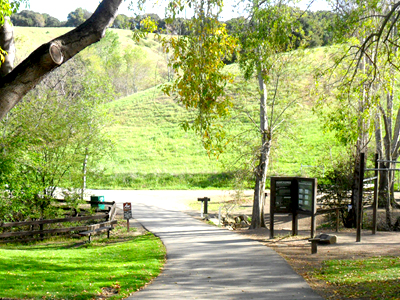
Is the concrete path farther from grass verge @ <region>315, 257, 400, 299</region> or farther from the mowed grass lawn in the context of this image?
grass verge @ <region>315, 257, 400, 299</region>

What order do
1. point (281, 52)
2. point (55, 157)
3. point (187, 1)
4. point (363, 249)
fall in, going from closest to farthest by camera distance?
point (187, 1) < point (363, 249) < point (281, 52) < point (55, 157)

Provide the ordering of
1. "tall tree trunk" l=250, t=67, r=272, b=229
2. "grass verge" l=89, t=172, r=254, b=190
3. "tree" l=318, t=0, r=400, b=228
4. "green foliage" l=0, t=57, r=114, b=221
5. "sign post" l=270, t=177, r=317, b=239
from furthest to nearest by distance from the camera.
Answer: "grass verge" l=89, t=172, r=254, b=190 → "tall tree trunk" l=250, t=67, r=272, b=229 → "green foliage" l=0, t=57, r=114, b=221 → "sign post" l=270, t=177, r=317, b=239 → "tree" l=318, t=0, r=400, b=228

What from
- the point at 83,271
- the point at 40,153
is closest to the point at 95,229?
the point at 40,153

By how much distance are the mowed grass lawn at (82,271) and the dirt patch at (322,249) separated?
3369 millimetres

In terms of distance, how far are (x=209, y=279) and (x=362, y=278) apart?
312cm

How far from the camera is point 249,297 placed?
25.2 ft

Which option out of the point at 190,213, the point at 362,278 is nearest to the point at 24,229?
the point at 190,213

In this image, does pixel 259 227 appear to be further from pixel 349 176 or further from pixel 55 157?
pixel 55 157

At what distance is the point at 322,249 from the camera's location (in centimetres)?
1257

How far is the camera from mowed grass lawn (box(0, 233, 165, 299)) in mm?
8008

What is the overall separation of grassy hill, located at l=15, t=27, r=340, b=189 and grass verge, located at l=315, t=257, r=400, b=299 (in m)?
7.10

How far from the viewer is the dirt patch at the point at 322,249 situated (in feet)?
32.3

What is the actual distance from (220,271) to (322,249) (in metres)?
4.34

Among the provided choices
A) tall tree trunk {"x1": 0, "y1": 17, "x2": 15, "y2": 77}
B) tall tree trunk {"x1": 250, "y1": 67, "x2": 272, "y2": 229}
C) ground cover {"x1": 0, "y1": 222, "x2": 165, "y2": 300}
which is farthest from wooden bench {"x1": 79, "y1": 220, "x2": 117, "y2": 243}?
tall tree trunk {"x1": 0, "y1": 17, "x2": 15, "y2": 77}
